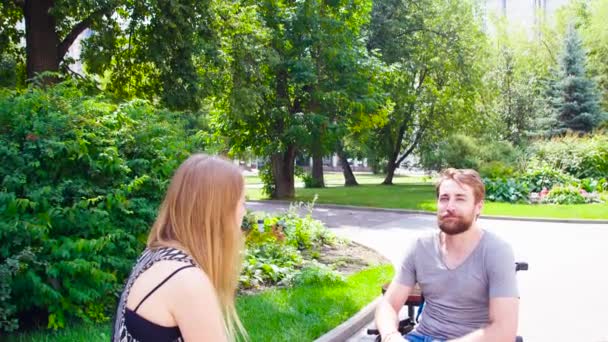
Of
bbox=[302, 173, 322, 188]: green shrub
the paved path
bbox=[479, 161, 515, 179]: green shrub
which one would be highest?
bbox=[479, 161, 515, 179]: green shrub

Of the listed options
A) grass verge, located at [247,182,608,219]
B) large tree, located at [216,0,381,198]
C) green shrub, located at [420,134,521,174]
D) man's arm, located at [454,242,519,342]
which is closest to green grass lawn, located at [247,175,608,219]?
grass verge, located at [247,182,608,219]

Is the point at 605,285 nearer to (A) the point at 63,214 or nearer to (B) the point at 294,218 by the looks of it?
(B) the point at 294,218

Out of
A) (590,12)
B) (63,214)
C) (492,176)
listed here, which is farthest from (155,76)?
(590,12)

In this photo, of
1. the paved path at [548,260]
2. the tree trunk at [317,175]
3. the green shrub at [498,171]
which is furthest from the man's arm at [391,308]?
the tree trunk at [317,175]

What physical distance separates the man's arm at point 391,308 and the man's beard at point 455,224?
512 mm

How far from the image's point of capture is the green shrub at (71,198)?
5.23 meters

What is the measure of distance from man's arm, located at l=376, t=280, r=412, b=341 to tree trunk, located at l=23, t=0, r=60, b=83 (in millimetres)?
13378

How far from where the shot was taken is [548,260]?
10.9 meters

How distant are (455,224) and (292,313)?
3103 millimetres

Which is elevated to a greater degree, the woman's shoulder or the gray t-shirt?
the woman's shoulder

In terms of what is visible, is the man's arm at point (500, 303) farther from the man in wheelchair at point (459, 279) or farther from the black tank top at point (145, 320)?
the black tank top at point (145, 320)

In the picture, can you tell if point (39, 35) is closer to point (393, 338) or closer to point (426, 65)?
point (393, 338)

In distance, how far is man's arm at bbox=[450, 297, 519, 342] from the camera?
3.43m

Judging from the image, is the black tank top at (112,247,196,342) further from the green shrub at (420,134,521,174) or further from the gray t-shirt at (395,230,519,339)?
the green shrub at (420,134,521,174)
